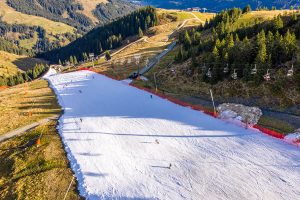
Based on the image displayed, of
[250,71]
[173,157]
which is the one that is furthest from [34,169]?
[250,71]

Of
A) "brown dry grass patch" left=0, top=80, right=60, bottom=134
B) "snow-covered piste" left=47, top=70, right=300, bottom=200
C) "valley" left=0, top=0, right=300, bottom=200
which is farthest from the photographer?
"brown dry grass patch" left=0, top=80, right=60, bottom=134

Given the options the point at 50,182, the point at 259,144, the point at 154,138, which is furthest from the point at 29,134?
the point at 259,144

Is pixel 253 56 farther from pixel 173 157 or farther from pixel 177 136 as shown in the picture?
pixel 173 157

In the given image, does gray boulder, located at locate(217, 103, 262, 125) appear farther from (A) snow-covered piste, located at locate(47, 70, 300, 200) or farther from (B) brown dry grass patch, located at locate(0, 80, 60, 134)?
(B) brown dry grass patch, located at locate(0, 80, 60, 134)

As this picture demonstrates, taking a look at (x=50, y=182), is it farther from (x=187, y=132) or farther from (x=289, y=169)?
(x=289, y=169)

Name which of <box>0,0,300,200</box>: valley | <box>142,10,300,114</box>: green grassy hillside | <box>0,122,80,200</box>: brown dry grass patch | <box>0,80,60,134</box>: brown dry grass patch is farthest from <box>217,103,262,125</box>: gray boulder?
<box>0,80,60,134</box>: brown dry grass patch

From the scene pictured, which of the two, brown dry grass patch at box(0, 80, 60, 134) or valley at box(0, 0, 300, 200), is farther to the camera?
brown dry grass patch at box(0, 80, 60, 134)

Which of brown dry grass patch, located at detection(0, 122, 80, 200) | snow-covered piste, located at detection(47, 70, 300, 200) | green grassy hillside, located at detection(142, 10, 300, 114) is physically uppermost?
green grassy hillside, located at detection(142, 10, 300, 114)

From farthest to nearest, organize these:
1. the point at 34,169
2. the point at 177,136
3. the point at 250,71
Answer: the point at 250,71 < the point at 177,136 < the point at 34,169
